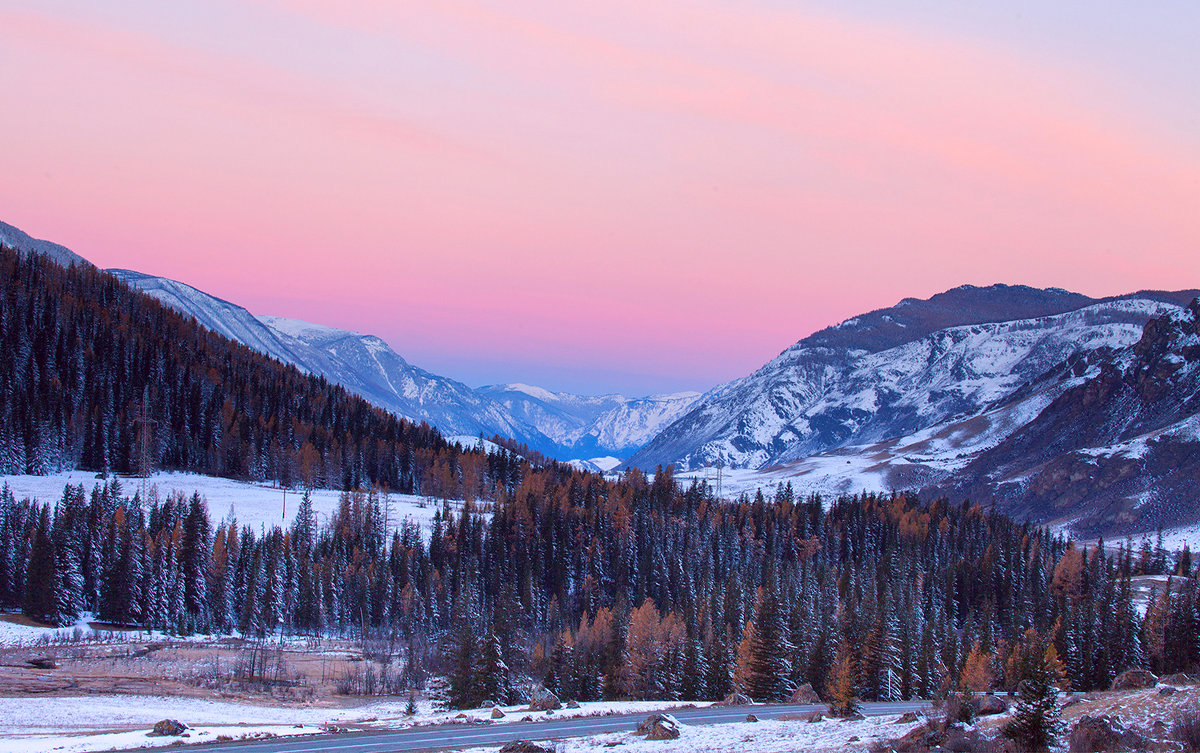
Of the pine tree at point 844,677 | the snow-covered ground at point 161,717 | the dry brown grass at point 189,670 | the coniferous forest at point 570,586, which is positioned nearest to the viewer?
the snow-covered ground at point 161,717

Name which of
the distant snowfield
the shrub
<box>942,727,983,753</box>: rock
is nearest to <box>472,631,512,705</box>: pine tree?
<box>942,727,983,753</box>: rock

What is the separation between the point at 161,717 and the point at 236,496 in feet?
379

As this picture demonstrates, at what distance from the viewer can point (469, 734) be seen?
4981cm

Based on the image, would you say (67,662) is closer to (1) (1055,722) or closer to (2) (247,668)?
(2) (247,668)

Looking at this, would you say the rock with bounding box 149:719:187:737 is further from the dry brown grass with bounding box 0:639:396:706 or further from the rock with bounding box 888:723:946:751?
the rock with bounding box 888:723:946:751

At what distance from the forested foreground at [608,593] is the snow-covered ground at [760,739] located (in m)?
9.32

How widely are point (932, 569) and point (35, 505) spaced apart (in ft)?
477

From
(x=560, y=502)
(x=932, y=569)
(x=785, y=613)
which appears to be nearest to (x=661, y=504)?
(x=560, y=502)

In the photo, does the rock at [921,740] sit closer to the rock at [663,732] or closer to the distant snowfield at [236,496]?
the rock at [663,732]

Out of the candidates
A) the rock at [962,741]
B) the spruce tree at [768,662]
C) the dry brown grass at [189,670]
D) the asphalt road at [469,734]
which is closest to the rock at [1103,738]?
the rock at [962,741]

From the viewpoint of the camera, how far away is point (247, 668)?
316ft

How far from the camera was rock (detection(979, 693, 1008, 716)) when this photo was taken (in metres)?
Answer: 42.4

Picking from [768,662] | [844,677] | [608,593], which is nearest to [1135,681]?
[844,677]

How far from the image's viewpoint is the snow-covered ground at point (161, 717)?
48.3 meters
